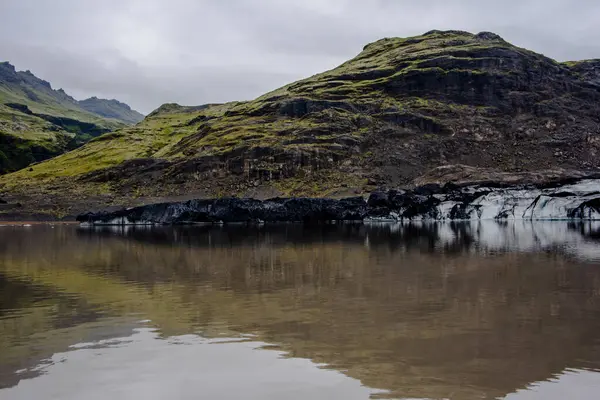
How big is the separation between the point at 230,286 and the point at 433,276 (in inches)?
386

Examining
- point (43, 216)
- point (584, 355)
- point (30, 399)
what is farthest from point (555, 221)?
point (43, 216)

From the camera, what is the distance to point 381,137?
472 feet

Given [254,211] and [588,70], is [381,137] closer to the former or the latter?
[254,211]

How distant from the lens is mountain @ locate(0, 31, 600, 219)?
434 feet

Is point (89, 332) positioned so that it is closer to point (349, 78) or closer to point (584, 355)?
point (584, 355)

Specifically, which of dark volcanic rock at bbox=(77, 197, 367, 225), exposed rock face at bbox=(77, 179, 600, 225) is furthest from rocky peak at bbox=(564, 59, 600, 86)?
dark volcanic rock at bbox=(77, 197, 367, 225)

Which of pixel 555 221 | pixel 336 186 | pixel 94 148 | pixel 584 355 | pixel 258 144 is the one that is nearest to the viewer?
pixel 584 355

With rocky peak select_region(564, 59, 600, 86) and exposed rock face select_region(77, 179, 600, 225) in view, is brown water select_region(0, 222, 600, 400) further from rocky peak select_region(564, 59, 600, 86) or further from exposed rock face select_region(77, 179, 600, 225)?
rocky peak select_region(564, 59, 600, 86)

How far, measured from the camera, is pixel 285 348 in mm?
13625

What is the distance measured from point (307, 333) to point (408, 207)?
3535 inches

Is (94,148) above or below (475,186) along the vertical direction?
above

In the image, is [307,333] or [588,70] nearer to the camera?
[307,333]

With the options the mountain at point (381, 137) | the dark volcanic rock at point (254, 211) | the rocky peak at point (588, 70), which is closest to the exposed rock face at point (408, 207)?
the dark volcanic rock at point (254, 211)

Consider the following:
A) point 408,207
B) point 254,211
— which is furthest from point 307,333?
point 254,211
